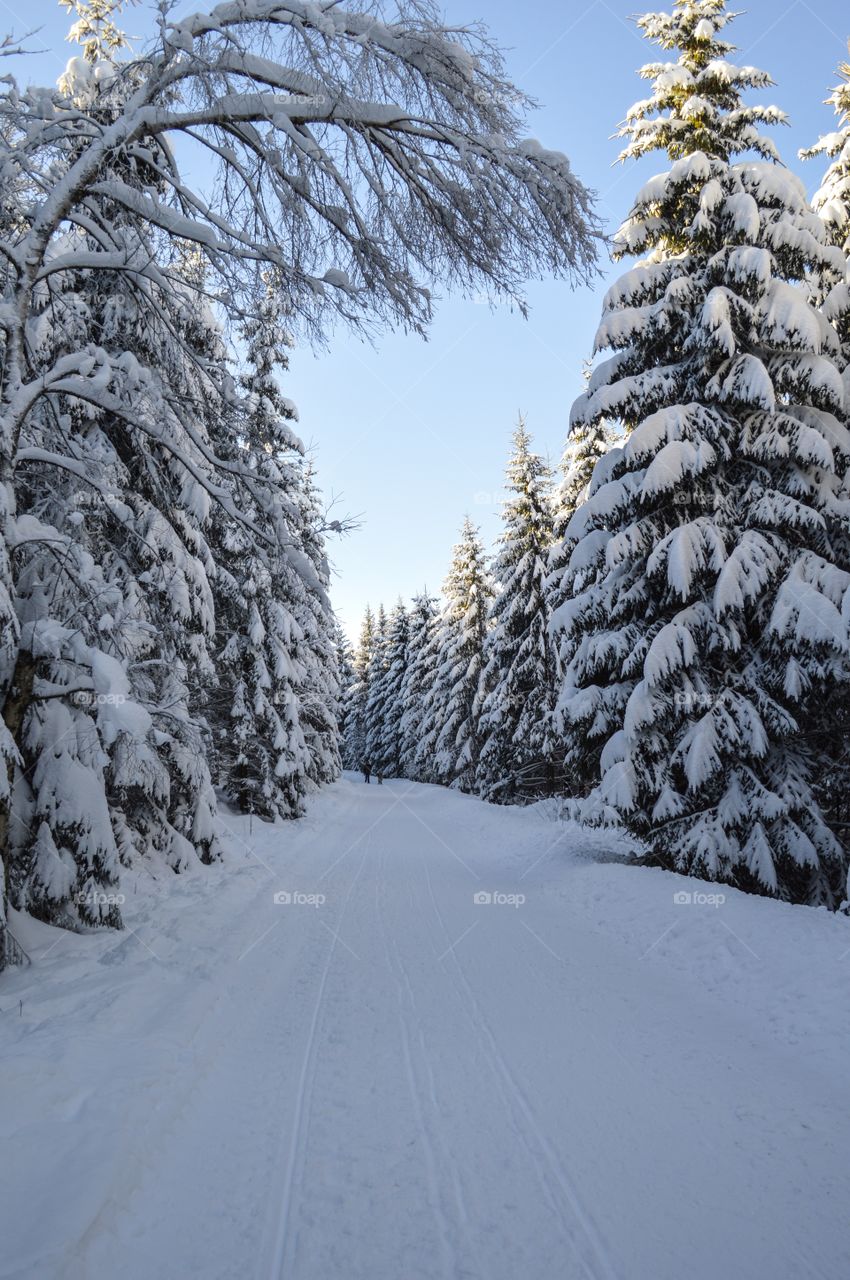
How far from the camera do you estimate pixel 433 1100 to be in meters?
4.04

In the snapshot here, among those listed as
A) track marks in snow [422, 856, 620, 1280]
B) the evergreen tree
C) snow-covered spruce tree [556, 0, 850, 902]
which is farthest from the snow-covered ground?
the evergreen tree

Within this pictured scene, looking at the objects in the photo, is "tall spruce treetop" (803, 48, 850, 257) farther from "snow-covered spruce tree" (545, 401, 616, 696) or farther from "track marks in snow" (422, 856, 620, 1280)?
"track marks in snow" (422, 856, 620, 1280)

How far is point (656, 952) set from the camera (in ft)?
23.2

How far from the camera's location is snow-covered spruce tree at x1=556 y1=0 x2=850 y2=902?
28.2 ft

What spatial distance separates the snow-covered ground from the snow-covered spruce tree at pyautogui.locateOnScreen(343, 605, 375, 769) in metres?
53.7

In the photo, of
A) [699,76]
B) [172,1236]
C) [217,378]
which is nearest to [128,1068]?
[172,1236]

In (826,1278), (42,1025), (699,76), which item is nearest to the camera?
(826,1278)

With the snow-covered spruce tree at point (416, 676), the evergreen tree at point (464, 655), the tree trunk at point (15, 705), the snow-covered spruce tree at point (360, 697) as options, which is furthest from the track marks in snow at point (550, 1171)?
the snow-covered spruce tree at point (360, 697)

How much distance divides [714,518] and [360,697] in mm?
55989

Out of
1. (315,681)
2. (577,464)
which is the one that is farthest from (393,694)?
(577,464)

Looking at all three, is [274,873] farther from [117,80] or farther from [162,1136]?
[117,80]

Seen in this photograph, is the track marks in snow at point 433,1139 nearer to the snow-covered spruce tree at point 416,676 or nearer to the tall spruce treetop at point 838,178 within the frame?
the tall spruce treetop at point 838,178

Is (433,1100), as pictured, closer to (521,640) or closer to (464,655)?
(521,640)

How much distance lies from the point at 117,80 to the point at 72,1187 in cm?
634
